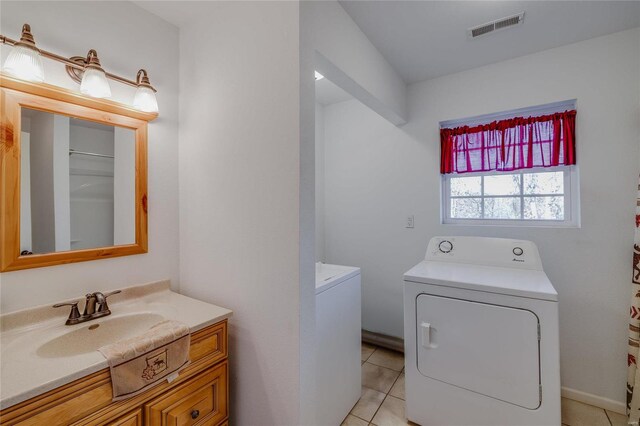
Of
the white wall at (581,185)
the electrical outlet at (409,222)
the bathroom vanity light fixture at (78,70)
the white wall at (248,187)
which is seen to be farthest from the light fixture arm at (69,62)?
the electrical outlet at (409,222)

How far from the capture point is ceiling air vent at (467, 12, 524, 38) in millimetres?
1676

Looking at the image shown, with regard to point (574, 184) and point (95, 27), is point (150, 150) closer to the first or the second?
point (95, 27)

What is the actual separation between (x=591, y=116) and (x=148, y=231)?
9.78 ft

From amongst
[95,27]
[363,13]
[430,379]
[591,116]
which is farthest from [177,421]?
[591,116]

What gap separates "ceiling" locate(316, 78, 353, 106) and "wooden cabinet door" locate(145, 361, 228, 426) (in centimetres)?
238

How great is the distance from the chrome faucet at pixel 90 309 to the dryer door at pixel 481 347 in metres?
1.68

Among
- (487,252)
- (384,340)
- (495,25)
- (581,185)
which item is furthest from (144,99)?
(581,185)

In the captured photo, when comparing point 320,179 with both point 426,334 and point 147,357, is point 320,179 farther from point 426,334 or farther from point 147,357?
point 147,357

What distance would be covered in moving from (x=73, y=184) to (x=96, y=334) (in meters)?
0.73

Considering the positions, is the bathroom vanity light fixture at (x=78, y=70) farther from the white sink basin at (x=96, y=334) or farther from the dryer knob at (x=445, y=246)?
the dryer knob at (x=445, y=246)

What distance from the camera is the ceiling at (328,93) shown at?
8.57ft

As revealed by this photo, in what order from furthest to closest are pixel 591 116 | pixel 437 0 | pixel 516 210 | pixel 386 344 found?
1. pixel 386 344
2. pixel 516 210
3. pixel 591 116
4. pixel 437 0

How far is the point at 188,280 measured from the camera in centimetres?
174

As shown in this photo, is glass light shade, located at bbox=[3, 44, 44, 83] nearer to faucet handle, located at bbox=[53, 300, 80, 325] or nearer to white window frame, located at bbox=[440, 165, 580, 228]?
faucet handle, located at bbox=[53, 300, 80, 325]
